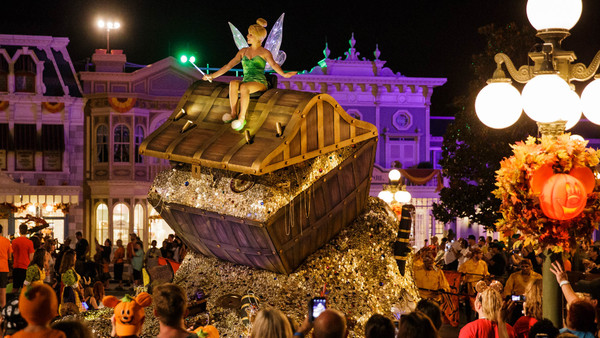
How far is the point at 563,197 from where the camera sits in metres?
6.46

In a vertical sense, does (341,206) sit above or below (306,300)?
above

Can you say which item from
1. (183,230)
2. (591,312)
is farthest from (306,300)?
(591,312)

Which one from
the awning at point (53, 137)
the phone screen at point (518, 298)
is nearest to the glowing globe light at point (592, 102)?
the phone screen at point (518, 298)

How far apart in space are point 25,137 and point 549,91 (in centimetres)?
2888

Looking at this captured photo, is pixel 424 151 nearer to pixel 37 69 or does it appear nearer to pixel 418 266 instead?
pixel 37 69

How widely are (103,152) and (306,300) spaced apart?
26.1 meters

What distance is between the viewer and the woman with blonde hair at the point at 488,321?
6.70 m

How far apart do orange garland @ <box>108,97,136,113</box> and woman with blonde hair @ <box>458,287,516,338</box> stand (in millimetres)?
27363

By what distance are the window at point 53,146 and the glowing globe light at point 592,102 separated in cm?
2813

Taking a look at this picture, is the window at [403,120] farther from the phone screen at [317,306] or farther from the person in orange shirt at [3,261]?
the phone screen at [317,306]

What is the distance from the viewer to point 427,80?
35.1 m

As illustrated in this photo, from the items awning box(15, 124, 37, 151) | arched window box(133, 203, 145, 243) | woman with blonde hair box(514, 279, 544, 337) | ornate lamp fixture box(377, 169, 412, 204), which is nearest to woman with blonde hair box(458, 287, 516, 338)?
woman with blonde hair box(514, 279, 544, 337)

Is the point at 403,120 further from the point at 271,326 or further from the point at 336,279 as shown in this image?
the point at 271,326

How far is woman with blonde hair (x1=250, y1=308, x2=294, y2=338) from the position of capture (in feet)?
17.3
